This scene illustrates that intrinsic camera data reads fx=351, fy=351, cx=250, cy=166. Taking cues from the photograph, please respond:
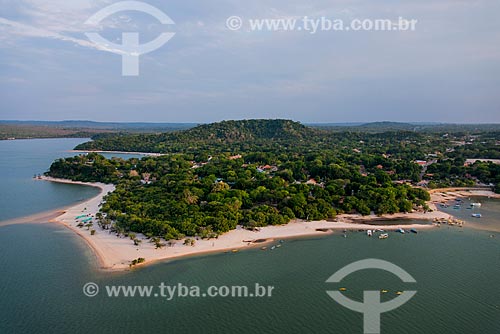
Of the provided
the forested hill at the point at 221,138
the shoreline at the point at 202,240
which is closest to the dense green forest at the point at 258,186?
the shoreline at the point at 202,240

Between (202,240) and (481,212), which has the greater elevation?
(481,212)

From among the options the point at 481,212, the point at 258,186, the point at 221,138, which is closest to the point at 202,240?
the point at 258,186

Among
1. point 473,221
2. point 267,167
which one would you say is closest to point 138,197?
point 267,167

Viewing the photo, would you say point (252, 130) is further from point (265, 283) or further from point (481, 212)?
point (265, 283)

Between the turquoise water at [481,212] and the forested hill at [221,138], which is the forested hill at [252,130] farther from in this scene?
the turquoise water at [481,212]

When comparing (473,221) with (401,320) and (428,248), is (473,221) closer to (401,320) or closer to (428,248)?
(428,248)

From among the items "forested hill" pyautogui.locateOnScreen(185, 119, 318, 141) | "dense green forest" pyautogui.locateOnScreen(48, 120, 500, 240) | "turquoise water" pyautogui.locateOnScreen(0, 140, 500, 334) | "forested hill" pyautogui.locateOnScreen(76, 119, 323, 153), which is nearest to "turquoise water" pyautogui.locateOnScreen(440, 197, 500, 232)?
"dense green forest" pyautogui.locateOnScreen(48, 120, 500, 240)
